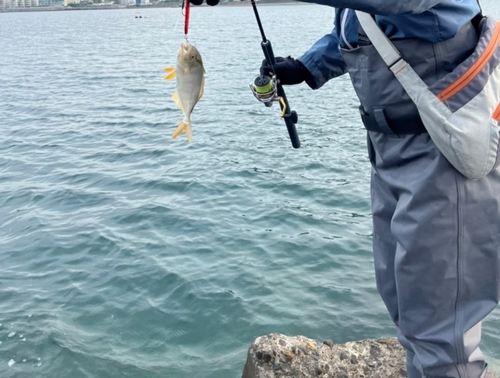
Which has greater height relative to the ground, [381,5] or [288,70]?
[381,5]

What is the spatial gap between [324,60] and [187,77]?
85cm

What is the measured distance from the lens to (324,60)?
3.67 metres

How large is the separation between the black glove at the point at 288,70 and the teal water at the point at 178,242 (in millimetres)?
2754

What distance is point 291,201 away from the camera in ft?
30.7

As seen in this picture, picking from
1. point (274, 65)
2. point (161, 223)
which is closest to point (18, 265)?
point (161, 223)

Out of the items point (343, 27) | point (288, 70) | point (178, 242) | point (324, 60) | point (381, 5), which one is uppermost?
point (381, 5)

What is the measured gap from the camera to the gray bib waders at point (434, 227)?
2.59 meters

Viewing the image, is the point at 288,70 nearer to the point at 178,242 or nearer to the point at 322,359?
the point at 322,359

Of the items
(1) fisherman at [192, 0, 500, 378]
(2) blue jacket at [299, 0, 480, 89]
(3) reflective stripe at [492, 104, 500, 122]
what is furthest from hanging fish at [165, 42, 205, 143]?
(3) reflective stripe at [492, 104, 500, 122]

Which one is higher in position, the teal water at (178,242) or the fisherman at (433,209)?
the fisherman at (433,209)

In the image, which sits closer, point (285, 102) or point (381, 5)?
point (381, 5)

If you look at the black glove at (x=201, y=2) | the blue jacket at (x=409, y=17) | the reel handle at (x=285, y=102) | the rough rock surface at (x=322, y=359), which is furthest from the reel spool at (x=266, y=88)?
the rough rock surface at (x=322, y=359)

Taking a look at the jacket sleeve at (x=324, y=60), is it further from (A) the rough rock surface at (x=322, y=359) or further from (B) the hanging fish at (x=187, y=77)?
(A) the rough rock surface at (x=322, y=359)

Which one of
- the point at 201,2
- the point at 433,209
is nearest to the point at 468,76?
the point at 433,209
